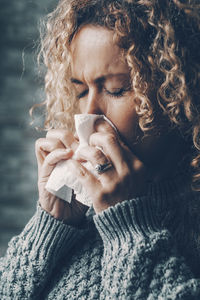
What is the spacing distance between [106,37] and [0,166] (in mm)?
1009

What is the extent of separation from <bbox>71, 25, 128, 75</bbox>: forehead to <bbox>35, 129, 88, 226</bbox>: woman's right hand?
A: 0.72ft

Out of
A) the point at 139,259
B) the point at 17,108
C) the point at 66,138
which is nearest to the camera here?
the point at 139,259

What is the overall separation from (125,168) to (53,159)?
24cm

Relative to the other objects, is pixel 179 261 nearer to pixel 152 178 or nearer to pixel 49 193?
pixel 152 178

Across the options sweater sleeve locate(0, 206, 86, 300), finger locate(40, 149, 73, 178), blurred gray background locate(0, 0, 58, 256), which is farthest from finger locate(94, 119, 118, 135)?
blurred gray background locate(0, 0, 58, 256)

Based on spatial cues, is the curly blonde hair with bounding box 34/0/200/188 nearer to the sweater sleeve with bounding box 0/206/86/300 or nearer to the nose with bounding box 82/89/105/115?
the nose with bounding box 82/89/105/115

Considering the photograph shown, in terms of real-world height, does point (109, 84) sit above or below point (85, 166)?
above

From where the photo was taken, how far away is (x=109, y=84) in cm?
104

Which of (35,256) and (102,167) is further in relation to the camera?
(35,256)

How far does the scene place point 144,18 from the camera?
104cm

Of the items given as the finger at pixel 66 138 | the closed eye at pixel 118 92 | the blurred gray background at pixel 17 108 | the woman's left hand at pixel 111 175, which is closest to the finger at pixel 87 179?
the woman's left hand at pixel 111 175

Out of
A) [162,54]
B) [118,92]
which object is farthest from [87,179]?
[162,54]

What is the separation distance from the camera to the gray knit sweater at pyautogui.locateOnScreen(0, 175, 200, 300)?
35.9 inches

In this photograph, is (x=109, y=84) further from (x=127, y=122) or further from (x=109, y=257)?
(x=109, y=257)
